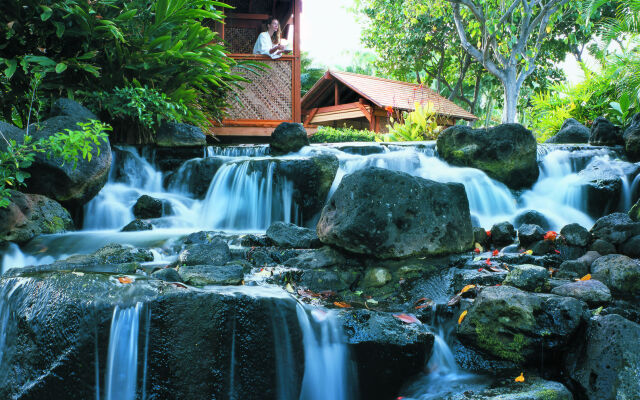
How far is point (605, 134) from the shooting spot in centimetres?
859

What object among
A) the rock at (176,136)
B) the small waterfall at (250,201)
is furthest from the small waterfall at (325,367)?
the rock at (176,136)

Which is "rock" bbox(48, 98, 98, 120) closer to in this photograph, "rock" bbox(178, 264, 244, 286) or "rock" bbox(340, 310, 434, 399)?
"rock" bbox(178, 264, 244, 286)

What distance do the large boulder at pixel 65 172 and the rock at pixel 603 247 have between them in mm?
5408

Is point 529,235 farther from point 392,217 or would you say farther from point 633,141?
point 633,141

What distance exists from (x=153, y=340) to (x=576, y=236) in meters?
4.01

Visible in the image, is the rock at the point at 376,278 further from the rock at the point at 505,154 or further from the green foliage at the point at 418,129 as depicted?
the green foliage at the point at 418,129

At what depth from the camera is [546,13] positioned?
1404cm

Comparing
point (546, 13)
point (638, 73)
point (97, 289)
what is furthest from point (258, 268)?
point (546, 13)

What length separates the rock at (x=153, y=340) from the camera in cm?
246

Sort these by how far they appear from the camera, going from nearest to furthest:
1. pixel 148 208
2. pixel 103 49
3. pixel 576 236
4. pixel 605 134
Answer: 1. pixel 576 236
2. pixel 148 208
3. pixel 103 49
4. pixel 605 134

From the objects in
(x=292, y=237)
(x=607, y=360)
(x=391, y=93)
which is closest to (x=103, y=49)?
(x=292, y=237)

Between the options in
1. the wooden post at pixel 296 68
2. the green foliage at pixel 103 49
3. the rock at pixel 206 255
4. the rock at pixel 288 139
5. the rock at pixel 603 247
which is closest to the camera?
the rock at pixel 206 255

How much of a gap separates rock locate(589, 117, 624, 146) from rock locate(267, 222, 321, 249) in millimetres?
6451

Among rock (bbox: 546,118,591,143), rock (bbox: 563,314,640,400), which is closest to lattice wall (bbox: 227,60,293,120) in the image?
rock (bbox: 546,118,591,143)
